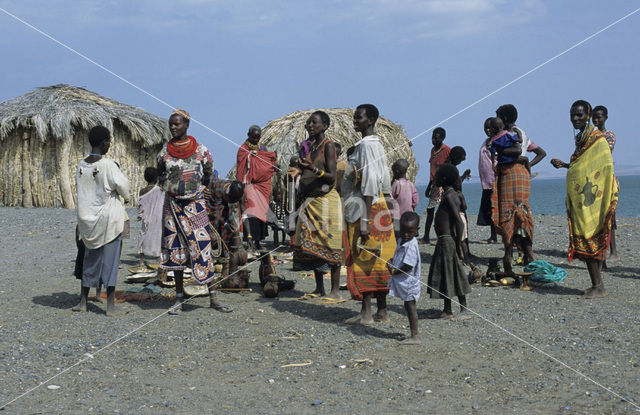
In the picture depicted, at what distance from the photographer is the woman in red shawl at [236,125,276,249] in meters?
9.02

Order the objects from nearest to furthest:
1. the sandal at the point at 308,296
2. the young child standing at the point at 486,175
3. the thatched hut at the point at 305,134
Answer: the sandal at the point at 308,296
the young child standing at the point at 486,175
the thatched hut at the point at 305,134

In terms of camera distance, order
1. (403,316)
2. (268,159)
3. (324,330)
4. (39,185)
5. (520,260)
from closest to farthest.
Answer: (324,330) < (403,316) < (520,260) < (268,159) < (39,185)

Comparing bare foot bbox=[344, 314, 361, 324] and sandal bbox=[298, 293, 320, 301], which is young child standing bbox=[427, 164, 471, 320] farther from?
sandal bbox=[298, 293, 320, 301]

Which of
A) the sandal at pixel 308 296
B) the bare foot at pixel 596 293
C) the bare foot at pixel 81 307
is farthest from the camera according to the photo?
the sandal at pixel 308 296

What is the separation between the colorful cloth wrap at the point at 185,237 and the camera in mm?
5977

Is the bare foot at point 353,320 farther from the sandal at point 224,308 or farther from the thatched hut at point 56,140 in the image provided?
the thatched hut at point 56,140

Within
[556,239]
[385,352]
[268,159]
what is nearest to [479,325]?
[385,352]

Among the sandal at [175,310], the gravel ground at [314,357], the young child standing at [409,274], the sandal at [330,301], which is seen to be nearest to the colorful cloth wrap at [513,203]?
the gravel ground at [314,357]

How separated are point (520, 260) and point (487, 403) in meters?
5.15

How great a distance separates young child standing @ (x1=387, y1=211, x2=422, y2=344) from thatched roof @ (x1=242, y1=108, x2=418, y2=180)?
8129 millimetres

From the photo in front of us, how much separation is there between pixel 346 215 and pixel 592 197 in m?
2.99

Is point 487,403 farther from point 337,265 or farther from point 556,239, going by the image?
point 556,239

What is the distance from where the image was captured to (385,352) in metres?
4.82

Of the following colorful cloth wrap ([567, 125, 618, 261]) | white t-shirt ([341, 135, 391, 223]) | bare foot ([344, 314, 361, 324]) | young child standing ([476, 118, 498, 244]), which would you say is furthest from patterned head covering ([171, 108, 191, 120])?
young child standing ([476, 118, 498, 244])
